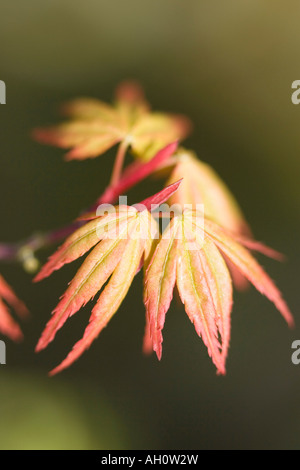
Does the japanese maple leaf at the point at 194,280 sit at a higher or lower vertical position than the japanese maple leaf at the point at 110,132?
lower

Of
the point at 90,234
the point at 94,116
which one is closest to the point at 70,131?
the point at 94,116

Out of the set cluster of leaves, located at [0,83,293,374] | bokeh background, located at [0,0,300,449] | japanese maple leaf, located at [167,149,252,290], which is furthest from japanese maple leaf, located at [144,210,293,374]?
bokeh background, located at [0,0,300,449]

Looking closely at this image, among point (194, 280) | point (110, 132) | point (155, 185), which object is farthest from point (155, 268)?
point (155, 185)

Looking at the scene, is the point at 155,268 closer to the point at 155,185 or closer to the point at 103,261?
the point at 103,261

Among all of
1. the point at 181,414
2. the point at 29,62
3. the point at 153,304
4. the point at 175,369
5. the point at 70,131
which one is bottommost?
the point at 181,414

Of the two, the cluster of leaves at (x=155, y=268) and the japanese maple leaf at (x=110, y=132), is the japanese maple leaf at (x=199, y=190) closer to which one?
the japanese maple leaf at (x=110, y=132)

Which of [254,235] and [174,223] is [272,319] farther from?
[174,223]

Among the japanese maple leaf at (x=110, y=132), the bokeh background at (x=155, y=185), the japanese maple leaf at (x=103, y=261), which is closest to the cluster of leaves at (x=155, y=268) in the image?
the japanese maple leaf at (x=103, y=261)
